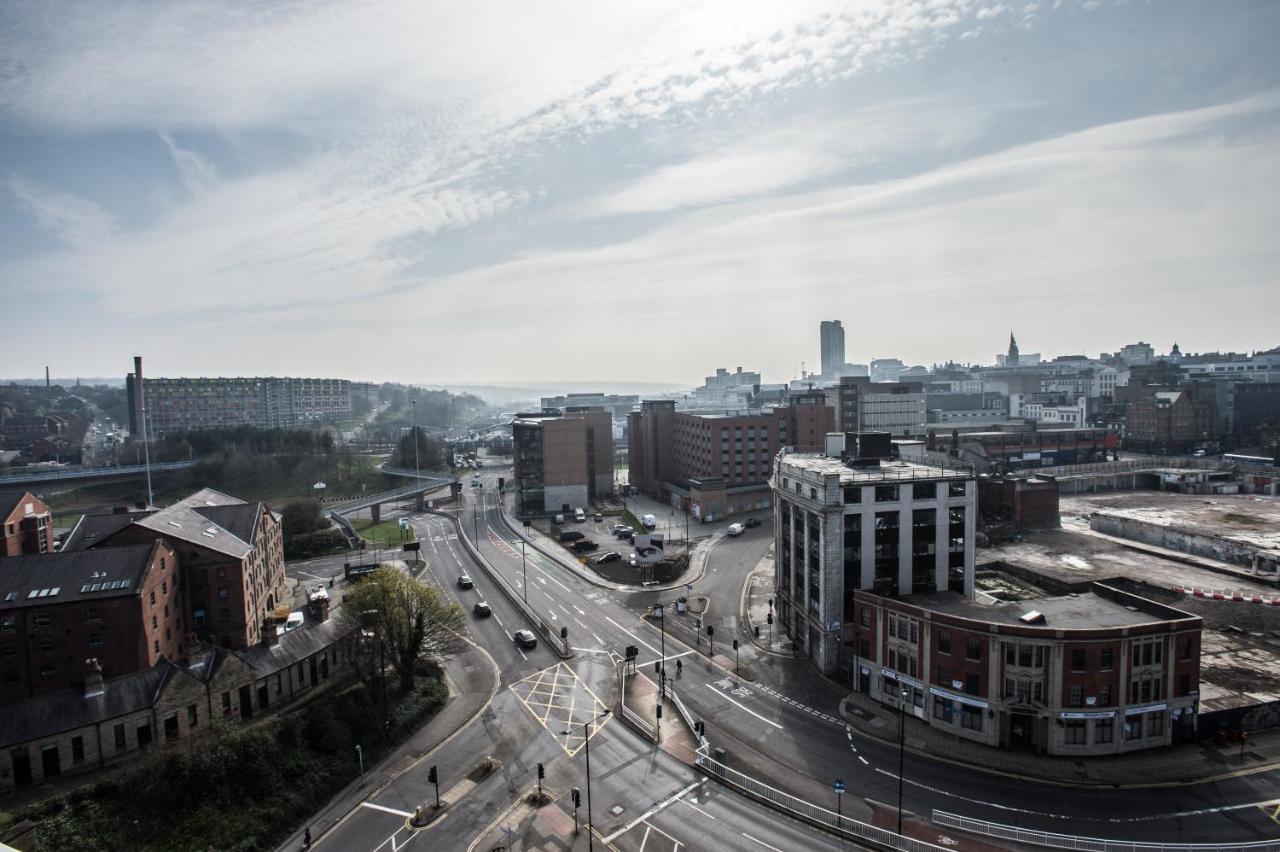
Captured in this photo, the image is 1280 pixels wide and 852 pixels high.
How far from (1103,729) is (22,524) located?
77902mm

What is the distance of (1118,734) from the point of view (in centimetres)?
4019

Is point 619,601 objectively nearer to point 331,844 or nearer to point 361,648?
point 361,648

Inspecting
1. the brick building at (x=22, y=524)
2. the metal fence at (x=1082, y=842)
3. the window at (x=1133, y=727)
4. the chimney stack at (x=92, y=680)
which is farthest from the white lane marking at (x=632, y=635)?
the brick building at (x=22, y=524)

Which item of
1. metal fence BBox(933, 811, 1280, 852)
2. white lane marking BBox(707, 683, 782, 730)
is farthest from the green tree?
metal fence BBox(933, 811, 1280, 852)

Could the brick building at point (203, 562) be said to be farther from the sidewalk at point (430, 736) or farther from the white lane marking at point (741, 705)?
the white lane marking at point (741, 705)

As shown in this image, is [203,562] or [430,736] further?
[203,562]

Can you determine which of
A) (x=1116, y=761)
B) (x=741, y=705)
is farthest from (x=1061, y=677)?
(x=741, y=705)

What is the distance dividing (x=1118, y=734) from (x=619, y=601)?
43612 mm

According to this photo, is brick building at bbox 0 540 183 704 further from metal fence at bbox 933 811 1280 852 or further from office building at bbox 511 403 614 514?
office building at bbox 511 403 614 514

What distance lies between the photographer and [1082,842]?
32.4m

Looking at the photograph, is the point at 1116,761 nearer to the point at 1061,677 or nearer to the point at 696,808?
the point at 1061,677

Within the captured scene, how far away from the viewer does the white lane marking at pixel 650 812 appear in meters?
34.1

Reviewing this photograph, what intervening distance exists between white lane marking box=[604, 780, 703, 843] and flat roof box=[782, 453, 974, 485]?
24754 millimetres

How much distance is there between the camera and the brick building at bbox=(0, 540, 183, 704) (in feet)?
135
